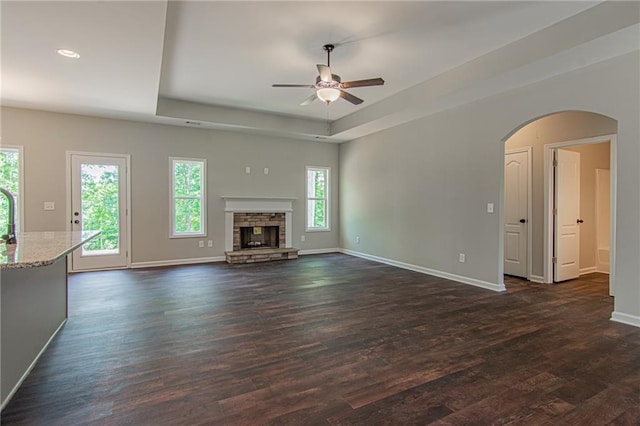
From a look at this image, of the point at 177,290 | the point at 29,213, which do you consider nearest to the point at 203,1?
the point at 177,290

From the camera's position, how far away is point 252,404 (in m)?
1.98

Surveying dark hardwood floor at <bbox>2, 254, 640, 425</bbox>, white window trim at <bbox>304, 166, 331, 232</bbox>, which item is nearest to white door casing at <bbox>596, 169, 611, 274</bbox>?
dark hardwood floor at <bbox>2, 254, 640, 425</bbox>

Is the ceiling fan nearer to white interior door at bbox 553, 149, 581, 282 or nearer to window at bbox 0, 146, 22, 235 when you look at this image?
white interior door at bbox 553, 149, 581, 282

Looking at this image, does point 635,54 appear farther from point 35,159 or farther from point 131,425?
point 35,159

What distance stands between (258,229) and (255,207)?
1.79 feet

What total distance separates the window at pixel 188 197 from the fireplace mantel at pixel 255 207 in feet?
1.55

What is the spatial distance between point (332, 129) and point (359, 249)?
276 cm

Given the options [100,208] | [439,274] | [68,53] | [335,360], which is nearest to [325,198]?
[439,274]

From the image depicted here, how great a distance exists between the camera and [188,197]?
660 cm

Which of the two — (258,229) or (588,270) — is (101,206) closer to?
(258,229)

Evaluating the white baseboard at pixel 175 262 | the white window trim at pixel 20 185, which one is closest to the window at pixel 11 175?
the white window trim at pixel 20 185

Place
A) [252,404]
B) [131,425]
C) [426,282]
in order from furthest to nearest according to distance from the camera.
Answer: [426,282], [252,404], [131,425]

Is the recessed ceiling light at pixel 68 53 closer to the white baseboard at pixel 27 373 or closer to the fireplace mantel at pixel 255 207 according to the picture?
the white baseboard at pixel 27 373

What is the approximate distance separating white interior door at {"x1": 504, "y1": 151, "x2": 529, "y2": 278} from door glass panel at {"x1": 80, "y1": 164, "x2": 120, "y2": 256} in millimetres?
6910
